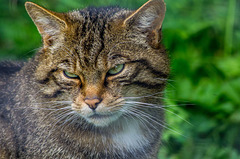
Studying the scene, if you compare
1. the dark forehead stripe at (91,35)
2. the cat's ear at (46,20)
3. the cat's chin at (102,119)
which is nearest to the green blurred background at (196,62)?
the cat's ear at (46,20)

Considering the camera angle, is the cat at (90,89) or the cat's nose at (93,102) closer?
the cat's nose at (93,102)

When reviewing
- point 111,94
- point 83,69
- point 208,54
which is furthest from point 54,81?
point 208,54

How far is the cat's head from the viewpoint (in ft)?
10.7

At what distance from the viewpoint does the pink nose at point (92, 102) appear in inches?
124

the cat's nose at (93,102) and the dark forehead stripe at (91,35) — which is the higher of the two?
the dark forehead stripe at (91,35)

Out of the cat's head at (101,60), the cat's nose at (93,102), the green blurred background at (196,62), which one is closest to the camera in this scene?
the cat's nose at (93,102)

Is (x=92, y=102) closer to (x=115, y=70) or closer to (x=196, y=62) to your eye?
(x=115, y=70)

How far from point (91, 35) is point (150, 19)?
51 centimetres

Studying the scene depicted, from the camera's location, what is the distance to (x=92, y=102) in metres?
3.16

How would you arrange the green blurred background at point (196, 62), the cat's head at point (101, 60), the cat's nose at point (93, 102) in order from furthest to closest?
the green blurred background at point (196, 62)
the cat's head at point (101, 60)
the cat's nose at point (93, 102)

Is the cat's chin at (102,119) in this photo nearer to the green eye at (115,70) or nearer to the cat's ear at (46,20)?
the green eye at (115,70)

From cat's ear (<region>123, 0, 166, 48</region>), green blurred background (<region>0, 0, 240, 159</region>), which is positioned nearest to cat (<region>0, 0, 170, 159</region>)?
cat's ear (<region>123, 0, 166, 48</region>)

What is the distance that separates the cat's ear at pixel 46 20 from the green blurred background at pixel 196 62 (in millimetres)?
390

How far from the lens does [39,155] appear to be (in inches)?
138
